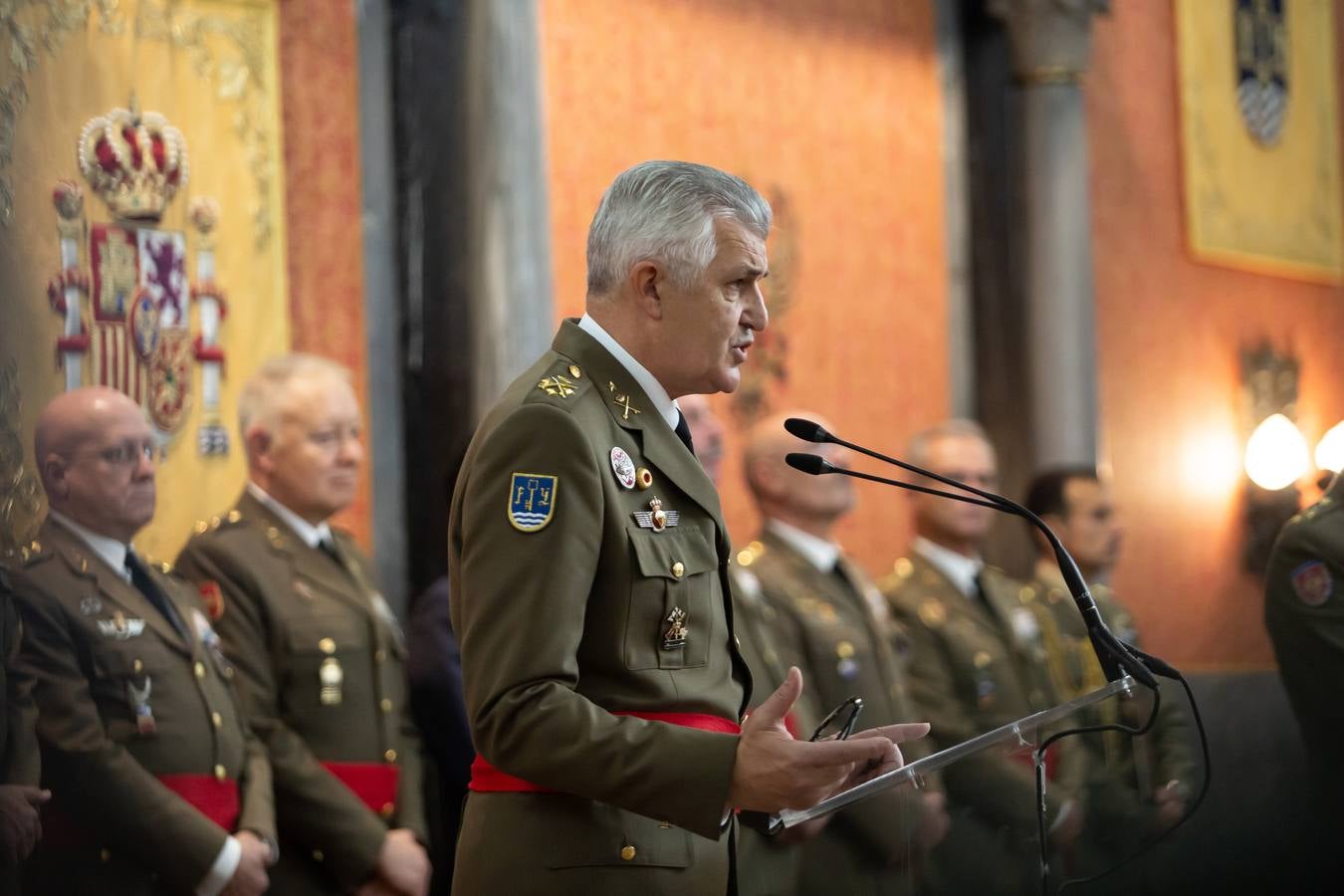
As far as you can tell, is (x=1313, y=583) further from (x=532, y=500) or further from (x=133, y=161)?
(x=133, y=161)

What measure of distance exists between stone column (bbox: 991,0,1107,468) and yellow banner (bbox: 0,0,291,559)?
2924 mm

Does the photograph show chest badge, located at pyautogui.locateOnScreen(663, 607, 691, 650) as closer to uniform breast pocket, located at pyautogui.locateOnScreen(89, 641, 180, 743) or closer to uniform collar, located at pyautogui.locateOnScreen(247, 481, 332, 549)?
uniform breast pocket, located at pyautogui.locateOnScreen(89, 641, 180, 743)

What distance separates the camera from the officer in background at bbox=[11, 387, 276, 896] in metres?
2.53

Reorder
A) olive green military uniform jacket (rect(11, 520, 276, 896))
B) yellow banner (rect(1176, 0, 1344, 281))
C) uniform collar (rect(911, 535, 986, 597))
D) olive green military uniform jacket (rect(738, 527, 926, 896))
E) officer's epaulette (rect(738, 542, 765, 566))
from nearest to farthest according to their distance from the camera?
olive green military uniform jacket (rect(11, 520, 276, 896))
olive green military uniform jacket (rect(738, 527, 926, 896))
officer's epaulette (rect(738, 542, 765, 566))
uniform collar (rect(911, 535, 986, 597))
yellow banner (rect(1176, 0, 1344, 281))

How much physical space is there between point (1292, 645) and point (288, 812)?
1.65 metres

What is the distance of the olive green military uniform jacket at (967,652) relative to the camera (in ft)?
12.7

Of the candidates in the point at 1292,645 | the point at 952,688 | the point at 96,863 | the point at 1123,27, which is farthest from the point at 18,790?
the point at 1123,27

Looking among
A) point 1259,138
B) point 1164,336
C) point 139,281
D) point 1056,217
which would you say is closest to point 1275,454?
point 1164,336

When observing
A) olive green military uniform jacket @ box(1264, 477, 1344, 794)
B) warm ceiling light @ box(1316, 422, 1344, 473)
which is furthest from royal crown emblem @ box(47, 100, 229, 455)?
warm ceiling light @ box(1316, 422, 1344, 473)

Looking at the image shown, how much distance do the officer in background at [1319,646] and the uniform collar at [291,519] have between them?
1.68 m

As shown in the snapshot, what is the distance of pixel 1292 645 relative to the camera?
2.55 meters

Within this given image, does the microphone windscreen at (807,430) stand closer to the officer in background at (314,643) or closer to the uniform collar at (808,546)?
the officer in background at (314,643)

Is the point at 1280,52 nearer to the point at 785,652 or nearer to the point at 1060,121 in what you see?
the point at 1060,121

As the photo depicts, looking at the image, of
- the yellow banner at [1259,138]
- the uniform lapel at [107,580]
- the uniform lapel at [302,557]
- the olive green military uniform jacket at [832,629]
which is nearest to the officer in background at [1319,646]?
the olive green military uniform jacket at [832,629]
